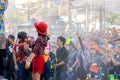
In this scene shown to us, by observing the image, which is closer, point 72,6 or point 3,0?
point 3,0

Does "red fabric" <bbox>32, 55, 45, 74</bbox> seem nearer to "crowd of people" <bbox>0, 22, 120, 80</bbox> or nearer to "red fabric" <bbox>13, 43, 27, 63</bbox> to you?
"crowd of people" <bbox>0, 22, 120, 80</bbox>

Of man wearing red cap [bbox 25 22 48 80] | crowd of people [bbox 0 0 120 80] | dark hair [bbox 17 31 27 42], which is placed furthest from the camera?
dark hair [bbox 17 31 27 42]

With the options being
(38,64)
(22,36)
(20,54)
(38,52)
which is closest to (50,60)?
(20,54)

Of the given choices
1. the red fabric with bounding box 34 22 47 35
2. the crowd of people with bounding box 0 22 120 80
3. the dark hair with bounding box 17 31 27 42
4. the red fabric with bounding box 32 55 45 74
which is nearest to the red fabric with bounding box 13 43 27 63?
A: the crowd of people with bounding box 0 22 120 80

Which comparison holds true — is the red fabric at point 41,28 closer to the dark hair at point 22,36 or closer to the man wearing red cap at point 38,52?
the man wearing red cap at point 38,52

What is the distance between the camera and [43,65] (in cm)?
814

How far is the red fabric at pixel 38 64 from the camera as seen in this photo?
25.9ft

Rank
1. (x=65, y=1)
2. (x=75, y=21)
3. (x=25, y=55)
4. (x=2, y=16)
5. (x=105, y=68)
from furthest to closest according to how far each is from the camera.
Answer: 1. (x=75, y=21)
2. (x=65, y=1)
3. (x=105, y=68)
4. (x=25, y=55)
5. (x=2, y=16)

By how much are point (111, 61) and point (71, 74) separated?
1556 millimetres

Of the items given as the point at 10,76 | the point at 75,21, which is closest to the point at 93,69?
the point at 10,76

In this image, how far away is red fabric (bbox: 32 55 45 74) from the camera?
25.9 ft

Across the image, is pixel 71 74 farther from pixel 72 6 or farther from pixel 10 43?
pixel 72 6

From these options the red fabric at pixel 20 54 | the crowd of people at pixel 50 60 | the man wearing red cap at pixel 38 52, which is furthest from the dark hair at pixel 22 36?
the man wearing red cap at pixel 38 52

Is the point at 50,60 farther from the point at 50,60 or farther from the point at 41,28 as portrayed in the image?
the point at 41,28
